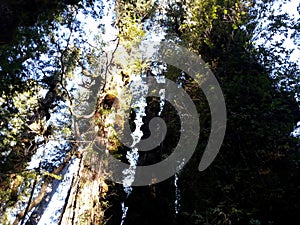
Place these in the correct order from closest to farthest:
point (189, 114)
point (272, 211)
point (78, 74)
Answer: point (272, 211)
point (78, 74)
point (189, 114)

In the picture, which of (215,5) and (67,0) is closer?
(67,0)

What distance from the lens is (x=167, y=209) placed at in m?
9.84

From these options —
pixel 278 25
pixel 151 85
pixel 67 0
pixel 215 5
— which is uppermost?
pixel 215 5

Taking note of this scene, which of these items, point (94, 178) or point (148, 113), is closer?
point (94, 178)

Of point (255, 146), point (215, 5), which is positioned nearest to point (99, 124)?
point (255, 146)

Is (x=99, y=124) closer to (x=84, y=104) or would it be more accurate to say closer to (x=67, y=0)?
(x=84, y=104)

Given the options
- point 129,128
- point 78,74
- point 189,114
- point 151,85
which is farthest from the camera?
point 151,85

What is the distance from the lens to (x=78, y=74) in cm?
845

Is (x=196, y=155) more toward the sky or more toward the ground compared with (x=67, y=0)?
more toward the ground

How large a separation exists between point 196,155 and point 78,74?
182 inches

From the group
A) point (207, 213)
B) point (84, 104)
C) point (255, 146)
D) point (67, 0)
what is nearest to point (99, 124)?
point (84, 104)

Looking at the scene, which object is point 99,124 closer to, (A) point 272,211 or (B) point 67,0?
(B) point 67,0

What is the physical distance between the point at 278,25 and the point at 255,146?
4277mm

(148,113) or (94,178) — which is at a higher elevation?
(148,113)
